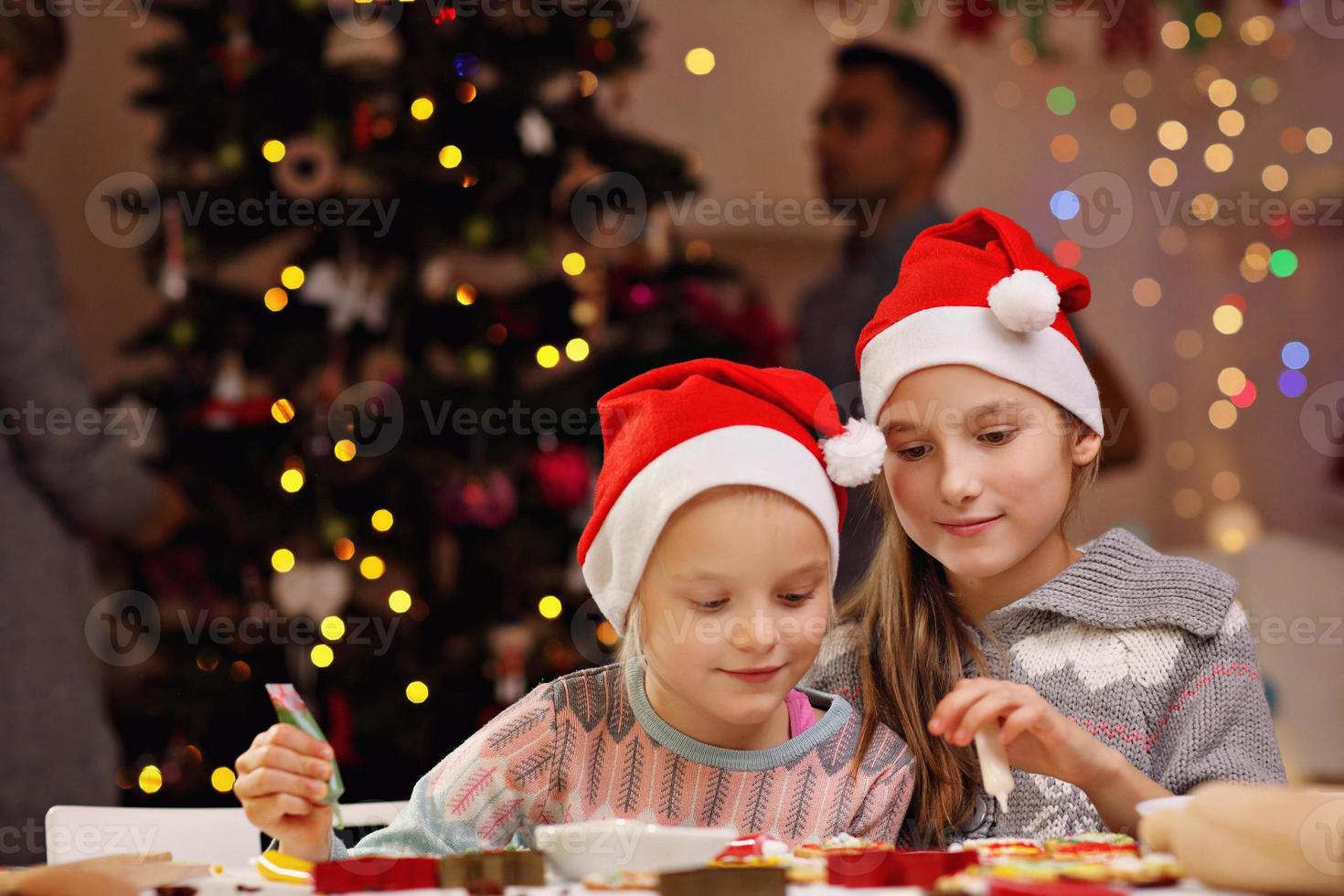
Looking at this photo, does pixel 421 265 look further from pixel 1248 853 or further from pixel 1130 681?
pixel 1248 853

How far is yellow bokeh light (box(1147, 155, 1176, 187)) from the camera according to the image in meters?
4.67

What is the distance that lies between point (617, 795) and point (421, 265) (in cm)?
200

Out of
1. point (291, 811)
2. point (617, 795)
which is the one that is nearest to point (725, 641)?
point (617, 795)

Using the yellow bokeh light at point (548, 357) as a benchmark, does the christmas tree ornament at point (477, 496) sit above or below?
below

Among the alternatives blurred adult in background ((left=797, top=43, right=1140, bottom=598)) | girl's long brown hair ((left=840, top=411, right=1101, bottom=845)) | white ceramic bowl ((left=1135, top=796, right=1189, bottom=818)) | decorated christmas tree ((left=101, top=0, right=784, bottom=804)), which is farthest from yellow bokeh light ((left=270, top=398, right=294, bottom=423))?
white ceramic bowl ((left=1135, top=796, right=1189, bottom=818))

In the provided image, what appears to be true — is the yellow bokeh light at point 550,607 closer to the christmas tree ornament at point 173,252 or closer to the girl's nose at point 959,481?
the christmas tree ornament at point 173,252

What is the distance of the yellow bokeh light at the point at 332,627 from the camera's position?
119 inches

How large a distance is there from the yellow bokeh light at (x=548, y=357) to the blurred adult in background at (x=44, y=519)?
0.90 metres

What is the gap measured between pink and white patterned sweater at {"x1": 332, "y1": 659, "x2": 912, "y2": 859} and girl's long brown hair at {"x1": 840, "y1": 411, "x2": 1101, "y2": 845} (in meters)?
0.06


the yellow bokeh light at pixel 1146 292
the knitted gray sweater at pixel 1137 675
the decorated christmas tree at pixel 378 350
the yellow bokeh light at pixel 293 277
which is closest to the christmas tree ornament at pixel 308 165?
the decorated christmas tree at pixel 378 350

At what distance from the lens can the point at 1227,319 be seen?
4586 mm

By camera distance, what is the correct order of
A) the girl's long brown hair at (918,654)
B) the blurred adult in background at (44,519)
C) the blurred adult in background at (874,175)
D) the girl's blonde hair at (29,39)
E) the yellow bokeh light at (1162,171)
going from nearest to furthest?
the girl's long brown hair at (918,654) < the blurred adult in background at (44,519) < the girl's blonde hair at (29,39) < the blurred adult in background at (874,175) < the yellow bokeh light at (1162,171)

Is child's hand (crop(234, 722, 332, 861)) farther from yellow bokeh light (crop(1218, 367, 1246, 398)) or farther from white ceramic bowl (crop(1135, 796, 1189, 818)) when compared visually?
yellow bokeh light (crop(1218, 367, 1246, 398))

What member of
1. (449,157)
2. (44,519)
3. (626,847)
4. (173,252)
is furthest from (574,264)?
(626,847)
